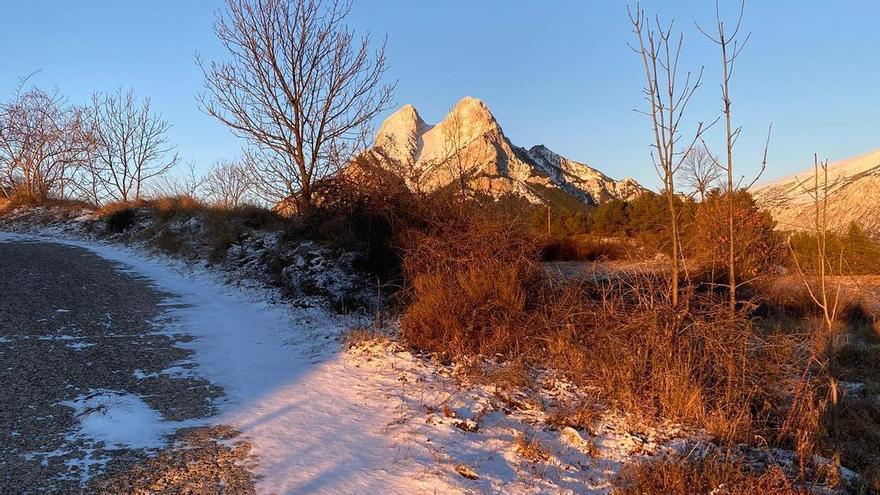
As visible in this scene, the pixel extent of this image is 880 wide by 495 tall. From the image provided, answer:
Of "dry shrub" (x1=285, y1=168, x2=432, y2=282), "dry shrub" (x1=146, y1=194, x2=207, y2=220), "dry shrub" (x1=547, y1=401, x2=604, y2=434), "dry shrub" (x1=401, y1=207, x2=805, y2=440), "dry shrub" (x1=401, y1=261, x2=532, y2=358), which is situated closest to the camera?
"dry shrub" (x1=547, y1=401, x2=604, y2=434)

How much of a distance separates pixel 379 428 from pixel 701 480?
7.60 ft

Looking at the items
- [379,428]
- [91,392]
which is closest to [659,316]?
[379,428]

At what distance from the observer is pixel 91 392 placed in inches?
184

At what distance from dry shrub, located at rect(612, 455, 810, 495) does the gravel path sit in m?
2.45

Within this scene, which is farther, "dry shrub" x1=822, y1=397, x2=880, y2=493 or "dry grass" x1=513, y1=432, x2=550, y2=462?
"dry shrub" x1=822, y1=397, x2=880, y2=493

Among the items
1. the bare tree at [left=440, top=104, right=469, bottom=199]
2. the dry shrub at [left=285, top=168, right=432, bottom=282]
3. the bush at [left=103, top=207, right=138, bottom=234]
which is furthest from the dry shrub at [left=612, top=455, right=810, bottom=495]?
the bush at [left=103, top=207, right=138, bottom=234]

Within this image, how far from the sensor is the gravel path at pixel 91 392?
334 centimetres

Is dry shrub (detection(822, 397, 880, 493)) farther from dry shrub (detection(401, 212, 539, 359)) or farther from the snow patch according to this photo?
the snow patch

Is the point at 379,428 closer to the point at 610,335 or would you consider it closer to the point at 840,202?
the point at 610,335

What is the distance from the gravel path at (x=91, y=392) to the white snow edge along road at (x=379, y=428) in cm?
21

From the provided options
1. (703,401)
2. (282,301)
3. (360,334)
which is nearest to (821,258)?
(703,401)

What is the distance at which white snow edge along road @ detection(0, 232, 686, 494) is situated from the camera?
365 cm

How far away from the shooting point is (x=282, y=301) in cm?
917

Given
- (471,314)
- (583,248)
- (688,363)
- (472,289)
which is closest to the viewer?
(688,363)
